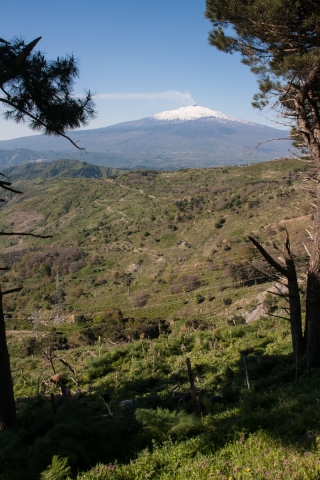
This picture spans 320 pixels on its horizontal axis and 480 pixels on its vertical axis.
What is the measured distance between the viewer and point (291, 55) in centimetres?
646

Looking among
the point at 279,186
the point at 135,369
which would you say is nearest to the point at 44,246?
the point at 279,186

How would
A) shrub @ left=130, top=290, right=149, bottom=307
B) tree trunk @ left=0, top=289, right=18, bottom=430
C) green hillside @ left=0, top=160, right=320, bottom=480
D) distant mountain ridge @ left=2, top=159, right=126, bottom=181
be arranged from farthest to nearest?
1. distant mountain ridge @ left=2, top=159, right=126, bottom=181
2. shrub @ left=130, top=290, right=149, bottom=307
3. tree trunk @ left=0, top=289, right=18, bottom=430
4. green hillside @ left=0, top=160, right=320, bottom=480

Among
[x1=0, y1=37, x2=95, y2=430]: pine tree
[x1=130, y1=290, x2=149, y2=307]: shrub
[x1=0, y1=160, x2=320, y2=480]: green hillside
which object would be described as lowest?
[x1=130, y1=290, x2=149, y2=307]: shrub

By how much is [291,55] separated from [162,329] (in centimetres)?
1420

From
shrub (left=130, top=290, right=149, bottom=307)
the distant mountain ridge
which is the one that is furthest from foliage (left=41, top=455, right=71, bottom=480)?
the distant mountain ridge

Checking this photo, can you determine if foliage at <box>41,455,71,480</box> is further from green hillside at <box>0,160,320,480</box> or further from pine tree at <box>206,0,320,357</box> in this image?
pine tree at <box>206,0,320,357</box>

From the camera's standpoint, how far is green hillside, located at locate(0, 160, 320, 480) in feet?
13.5

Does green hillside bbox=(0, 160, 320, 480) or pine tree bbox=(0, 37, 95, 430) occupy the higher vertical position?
pine tree bbox=(0, 37, 95, 430)

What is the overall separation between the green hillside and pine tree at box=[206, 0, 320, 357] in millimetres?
774

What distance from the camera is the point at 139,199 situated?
7800 cm

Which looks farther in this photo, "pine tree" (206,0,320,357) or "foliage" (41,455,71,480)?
"pine tree" (206,0,320,357)

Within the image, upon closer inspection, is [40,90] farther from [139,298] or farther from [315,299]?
[139,298]

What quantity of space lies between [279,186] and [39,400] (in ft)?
173

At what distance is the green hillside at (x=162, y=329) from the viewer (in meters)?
4.10
